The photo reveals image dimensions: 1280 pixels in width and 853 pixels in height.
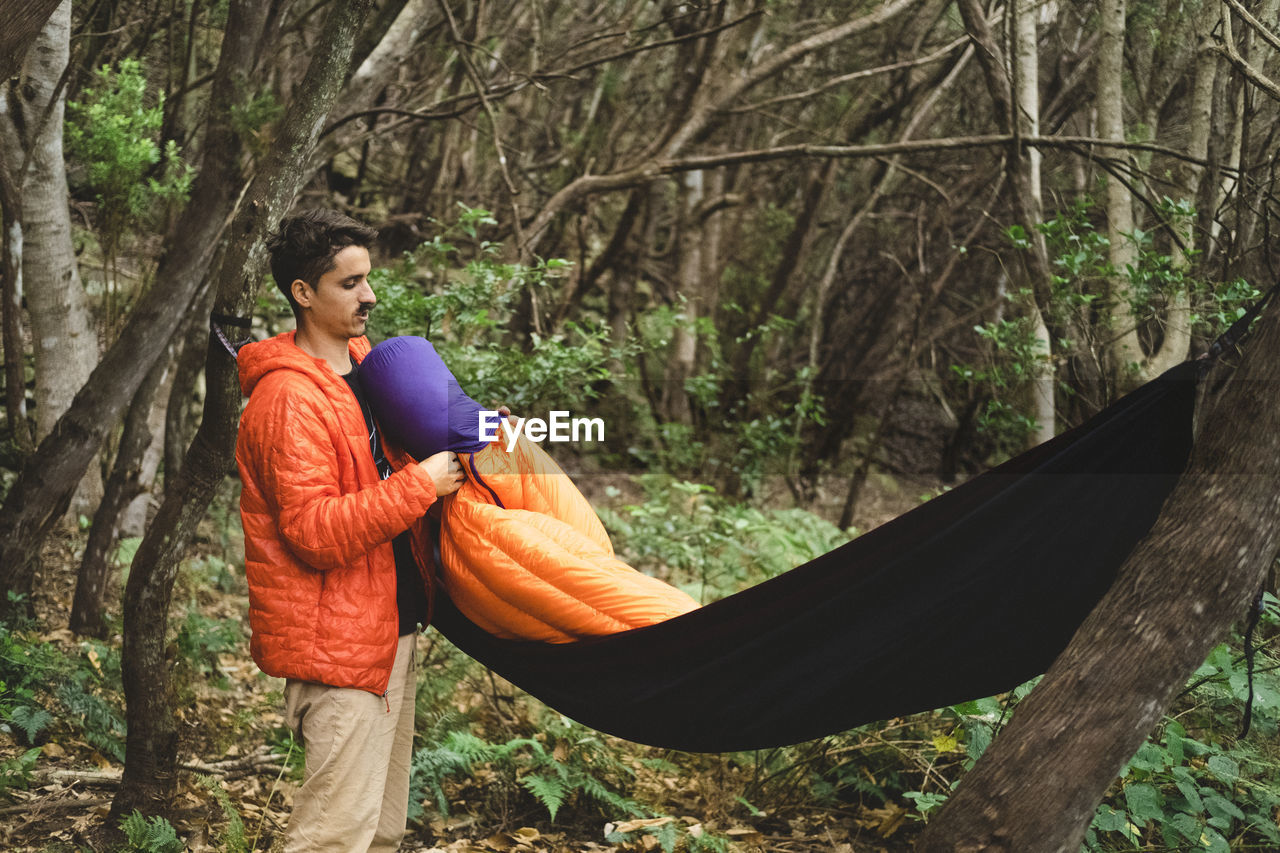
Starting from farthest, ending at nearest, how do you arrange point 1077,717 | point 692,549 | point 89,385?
1. point 692,549
2. point 89,385
3. point 1077,717

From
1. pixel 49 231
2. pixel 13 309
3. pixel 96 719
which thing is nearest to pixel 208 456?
pixel 96 719

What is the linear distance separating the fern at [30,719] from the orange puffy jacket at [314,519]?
4.38 feet

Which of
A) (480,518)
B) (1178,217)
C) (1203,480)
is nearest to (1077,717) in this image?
(1203,480)

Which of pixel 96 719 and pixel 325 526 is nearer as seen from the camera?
pixel 325 526

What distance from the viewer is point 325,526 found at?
171 cm

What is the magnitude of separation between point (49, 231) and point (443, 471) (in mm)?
2757

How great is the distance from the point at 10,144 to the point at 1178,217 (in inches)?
164

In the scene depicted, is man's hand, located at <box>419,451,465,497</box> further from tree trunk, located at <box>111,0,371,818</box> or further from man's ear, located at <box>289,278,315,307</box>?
tree trunk, located at <box>111,0,371,818</box>

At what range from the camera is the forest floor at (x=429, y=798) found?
2.51 meters

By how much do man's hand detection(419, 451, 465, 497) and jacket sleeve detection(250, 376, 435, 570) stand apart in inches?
0.9

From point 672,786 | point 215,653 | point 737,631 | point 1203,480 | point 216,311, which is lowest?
point 672,786

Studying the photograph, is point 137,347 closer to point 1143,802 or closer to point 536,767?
point 536,767

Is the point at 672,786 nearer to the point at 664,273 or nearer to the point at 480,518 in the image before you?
the point at 480,518

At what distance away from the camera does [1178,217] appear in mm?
3465
